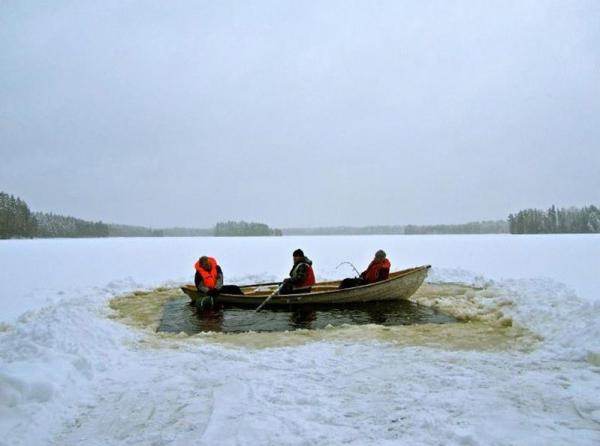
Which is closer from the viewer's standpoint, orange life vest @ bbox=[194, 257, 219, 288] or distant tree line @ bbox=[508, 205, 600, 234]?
orange life vest @ bbox=[194, 257, 219, 288]

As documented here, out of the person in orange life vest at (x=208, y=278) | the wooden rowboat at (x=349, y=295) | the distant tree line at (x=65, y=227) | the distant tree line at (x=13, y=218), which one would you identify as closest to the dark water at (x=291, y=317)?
the wooden rowboat at (x=349, y=295)

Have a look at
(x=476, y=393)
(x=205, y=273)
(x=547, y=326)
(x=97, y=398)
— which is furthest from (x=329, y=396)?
(x=205, y=273)

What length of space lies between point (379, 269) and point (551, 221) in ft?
311

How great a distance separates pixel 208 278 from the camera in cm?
1144

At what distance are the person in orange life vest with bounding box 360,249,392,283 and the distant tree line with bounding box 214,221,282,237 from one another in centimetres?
10557

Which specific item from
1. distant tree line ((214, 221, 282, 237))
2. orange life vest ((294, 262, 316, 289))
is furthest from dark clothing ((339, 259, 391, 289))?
distant tree line ((214, 221, 282, 237))

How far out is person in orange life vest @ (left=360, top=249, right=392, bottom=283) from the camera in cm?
1142

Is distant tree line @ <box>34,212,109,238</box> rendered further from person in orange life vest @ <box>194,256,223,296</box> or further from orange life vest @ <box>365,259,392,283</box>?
orange life vest @ <box>365,259,392,283</box>

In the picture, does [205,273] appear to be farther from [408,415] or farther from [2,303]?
[408,415]

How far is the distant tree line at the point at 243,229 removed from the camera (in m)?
119

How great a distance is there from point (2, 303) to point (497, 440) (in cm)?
1164

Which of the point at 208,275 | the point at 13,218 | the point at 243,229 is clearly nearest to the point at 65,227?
the point at 13,218

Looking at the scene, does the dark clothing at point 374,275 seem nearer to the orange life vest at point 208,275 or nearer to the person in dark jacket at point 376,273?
the person in dark jacket at point 376,273

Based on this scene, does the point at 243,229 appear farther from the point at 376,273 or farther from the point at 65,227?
the point at 376,273
